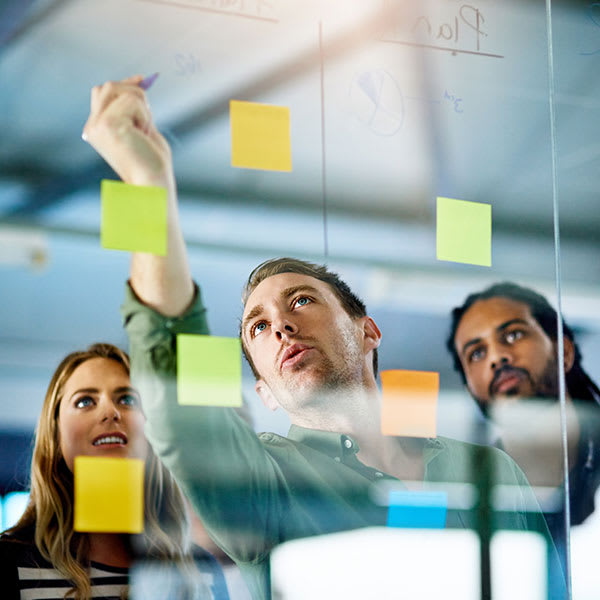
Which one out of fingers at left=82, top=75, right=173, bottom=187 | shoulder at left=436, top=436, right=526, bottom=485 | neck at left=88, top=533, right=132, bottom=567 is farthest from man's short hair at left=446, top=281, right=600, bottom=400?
neck at left=88, top=533, right=132, bottom=567

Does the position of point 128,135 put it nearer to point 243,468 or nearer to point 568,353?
point 243,468

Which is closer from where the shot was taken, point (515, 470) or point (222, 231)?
point (222, 231)

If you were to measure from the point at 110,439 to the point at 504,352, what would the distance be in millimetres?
861

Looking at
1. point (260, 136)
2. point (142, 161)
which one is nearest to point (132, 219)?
point (142, 161)

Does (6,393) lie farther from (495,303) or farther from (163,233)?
(495,303)

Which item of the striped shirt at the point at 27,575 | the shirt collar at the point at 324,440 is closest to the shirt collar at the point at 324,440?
the shirt collar at the point at 324,440

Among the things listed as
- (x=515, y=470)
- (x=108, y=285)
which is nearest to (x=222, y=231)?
(x=108, y=285)

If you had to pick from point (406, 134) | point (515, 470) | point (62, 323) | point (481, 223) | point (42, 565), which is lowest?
point (42, 565)

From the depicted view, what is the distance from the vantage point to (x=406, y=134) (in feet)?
6.68

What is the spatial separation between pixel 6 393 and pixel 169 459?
0.96 feet

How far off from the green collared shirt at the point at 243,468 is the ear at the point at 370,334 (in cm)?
19

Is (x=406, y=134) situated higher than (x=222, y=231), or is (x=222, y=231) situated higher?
(x=406, y=134)

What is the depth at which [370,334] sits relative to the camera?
194cm

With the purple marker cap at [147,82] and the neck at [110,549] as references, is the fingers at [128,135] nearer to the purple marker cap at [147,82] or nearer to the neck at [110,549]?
the purple marker cap at [147,82]
